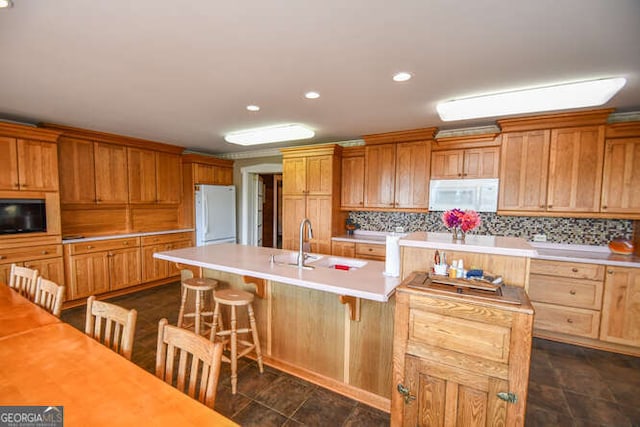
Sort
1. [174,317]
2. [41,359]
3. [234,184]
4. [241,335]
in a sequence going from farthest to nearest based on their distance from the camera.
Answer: [234,184] < [174,317] < [241,335] < [41,359]

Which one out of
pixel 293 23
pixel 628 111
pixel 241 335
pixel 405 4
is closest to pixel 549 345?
pixel 628 111

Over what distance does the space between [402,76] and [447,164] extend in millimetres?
1961

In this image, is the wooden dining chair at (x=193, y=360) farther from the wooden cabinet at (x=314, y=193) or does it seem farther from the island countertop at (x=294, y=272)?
the wooden cabinet at (x=314, y=193)

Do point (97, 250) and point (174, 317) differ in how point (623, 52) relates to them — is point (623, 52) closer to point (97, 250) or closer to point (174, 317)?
point (174, 317)

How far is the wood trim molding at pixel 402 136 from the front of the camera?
3.82 metres

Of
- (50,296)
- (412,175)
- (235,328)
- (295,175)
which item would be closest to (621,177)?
(412,175)

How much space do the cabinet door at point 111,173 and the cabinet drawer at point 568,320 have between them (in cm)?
585

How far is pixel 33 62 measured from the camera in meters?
2.01

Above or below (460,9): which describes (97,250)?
below

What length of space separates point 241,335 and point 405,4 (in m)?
2.73

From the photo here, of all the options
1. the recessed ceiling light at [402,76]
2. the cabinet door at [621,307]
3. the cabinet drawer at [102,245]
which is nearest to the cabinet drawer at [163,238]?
the cabinet drawer at [102,245]

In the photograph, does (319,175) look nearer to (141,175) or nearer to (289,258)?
(289,258)

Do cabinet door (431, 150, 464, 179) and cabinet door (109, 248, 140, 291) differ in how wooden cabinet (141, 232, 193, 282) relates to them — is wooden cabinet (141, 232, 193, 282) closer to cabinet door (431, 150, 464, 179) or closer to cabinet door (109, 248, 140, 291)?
cabinet door (109, 248, 140, 291)

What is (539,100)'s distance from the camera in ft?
7.94
